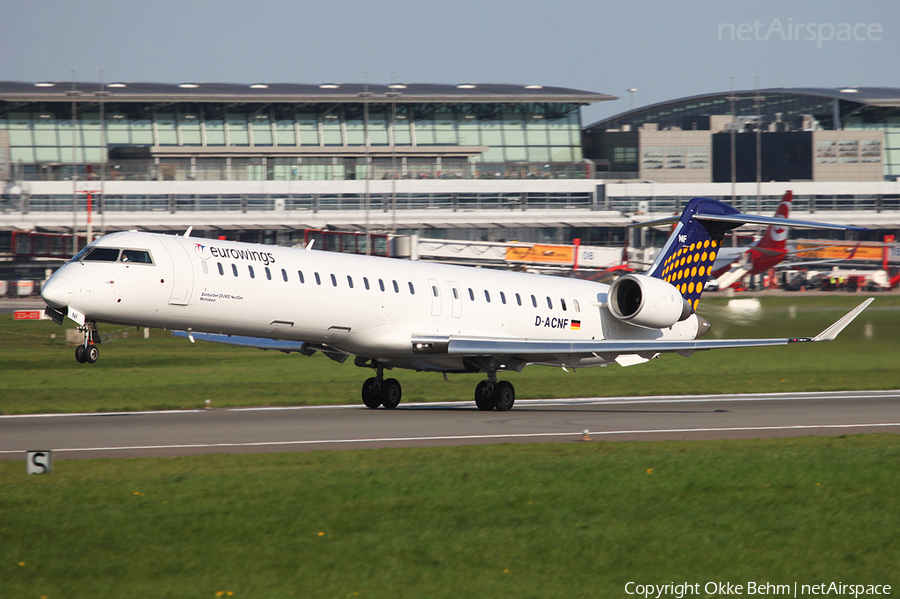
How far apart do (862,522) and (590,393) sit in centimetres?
1724

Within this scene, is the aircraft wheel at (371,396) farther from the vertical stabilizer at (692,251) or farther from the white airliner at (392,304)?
the vertical stabilizer at (692,251)

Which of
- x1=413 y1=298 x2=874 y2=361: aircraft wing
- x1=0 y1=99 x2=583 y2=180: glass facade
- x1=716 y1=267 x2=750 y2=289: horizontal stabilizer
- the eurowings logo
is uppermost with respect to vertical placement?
x1=0 y1=99 x2=583 y2=180: glass facade

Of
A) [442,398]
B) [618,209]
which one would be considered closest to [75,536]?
[442,398]

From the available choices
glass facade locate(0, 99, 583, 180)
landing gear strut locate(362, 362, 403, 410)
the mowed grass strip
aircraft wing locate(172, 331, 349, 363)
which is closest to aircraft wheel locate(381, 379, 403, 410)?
landing gear strut locate(362, 362, 403, 410)

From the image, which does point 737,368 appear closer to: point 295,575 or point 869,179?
point 295,575

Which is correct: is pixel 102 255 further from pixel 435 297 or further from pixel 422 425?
pixel 435 297

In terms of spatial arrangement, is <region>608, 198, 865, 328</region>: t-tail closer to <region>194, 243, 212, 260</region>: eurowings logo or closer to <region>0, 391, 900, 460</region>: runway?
<region>0, 391, 900, 460</region>: runway

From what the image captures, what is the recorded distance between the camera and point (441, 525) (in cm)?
1084

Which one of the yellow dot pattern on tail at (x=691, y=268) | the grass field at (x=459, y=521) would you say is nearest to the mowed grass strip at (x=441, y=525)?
the grass field at (x=459, y=521)

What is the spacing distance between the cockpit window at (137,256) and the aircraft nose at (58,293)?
1.35m

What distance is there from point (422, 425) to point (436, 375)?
14.4 meters

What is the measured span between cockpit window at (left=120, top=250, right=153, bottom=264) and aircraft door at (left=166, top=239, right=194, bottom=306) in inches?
18.8

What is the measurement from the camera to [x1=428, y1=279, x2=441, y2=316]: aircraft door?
23203 millimetres

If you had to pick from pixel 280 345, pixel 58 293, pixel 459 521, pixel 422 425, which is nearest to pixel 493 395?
pixel 422 425
